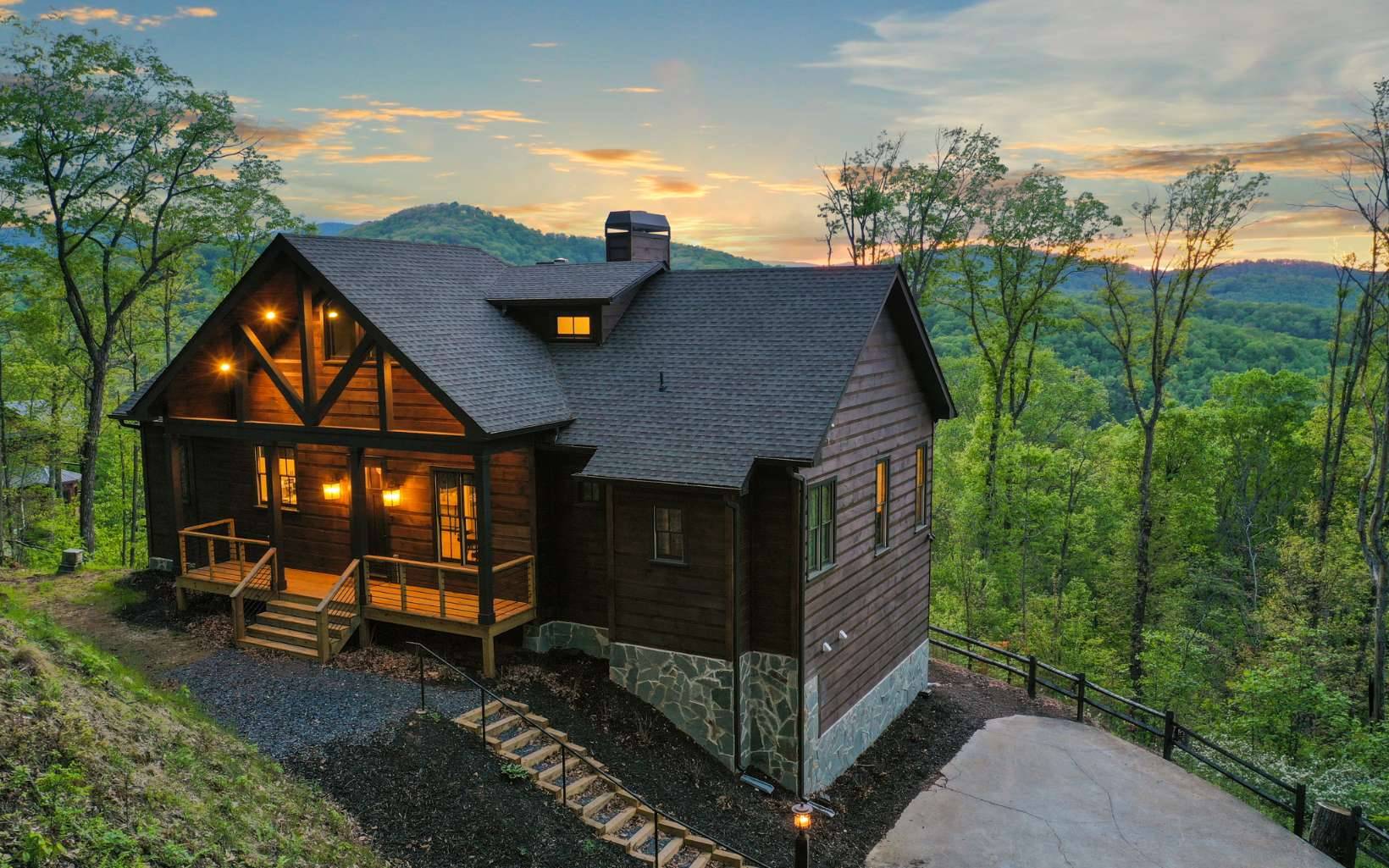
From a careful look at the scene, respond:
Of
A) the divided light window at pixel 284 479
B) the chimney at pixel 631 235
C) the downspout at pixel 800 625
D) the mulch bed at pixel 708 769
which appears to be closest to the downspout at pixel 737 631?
the mulch bed at pixel 708 769

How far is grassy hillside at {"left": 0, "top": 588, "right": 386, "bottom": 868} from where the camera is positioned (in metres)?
6.23

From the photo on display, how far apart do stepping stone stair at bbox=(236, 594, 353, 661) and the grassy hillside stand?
335 centimetres

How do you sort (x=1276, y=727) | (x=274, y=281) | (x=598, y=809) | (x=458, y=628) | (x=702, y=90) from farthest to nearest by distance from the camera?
(x=702, y=90) → (x=1276, y=727) → (x=274, y=281) → (x=458, y=628) → (x=598, y=809)

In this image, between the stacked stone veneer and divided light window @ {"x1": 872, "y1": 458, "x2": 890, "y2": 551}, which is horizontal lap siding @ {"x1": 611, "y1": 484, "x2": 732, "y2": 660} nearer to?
the stacked stone veneer

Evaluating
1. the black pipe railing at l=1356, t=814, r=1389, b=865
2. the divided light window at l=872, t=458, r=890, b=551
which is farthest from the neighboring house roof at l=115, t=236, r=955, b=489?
the black pipe railing at l=1356, t=814, r=1389, b=865

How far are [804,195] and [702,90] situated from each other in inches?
218

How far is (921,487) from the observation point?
17.1m

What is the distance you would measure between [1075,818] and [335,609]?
40.5 ft

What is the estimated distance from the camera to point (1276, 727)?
1836 cm

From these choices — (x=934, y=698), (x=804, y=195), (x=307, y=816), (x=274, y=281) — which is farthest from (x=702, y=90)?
(x=307, y=816)

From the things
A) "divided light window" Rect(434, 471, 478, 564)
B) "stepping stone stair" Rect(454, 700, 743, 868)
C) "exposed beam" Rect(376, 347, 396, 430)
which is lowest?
"stepping stone stair" Rect(454, 700, 743, 868)

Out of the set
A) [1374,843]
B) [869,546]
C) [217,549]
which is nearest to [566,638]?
[869,546]

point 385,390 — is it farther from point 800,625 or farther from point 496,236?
point 496,236

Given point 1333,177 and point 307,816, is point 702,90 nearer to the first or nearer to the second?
point 1333,177
